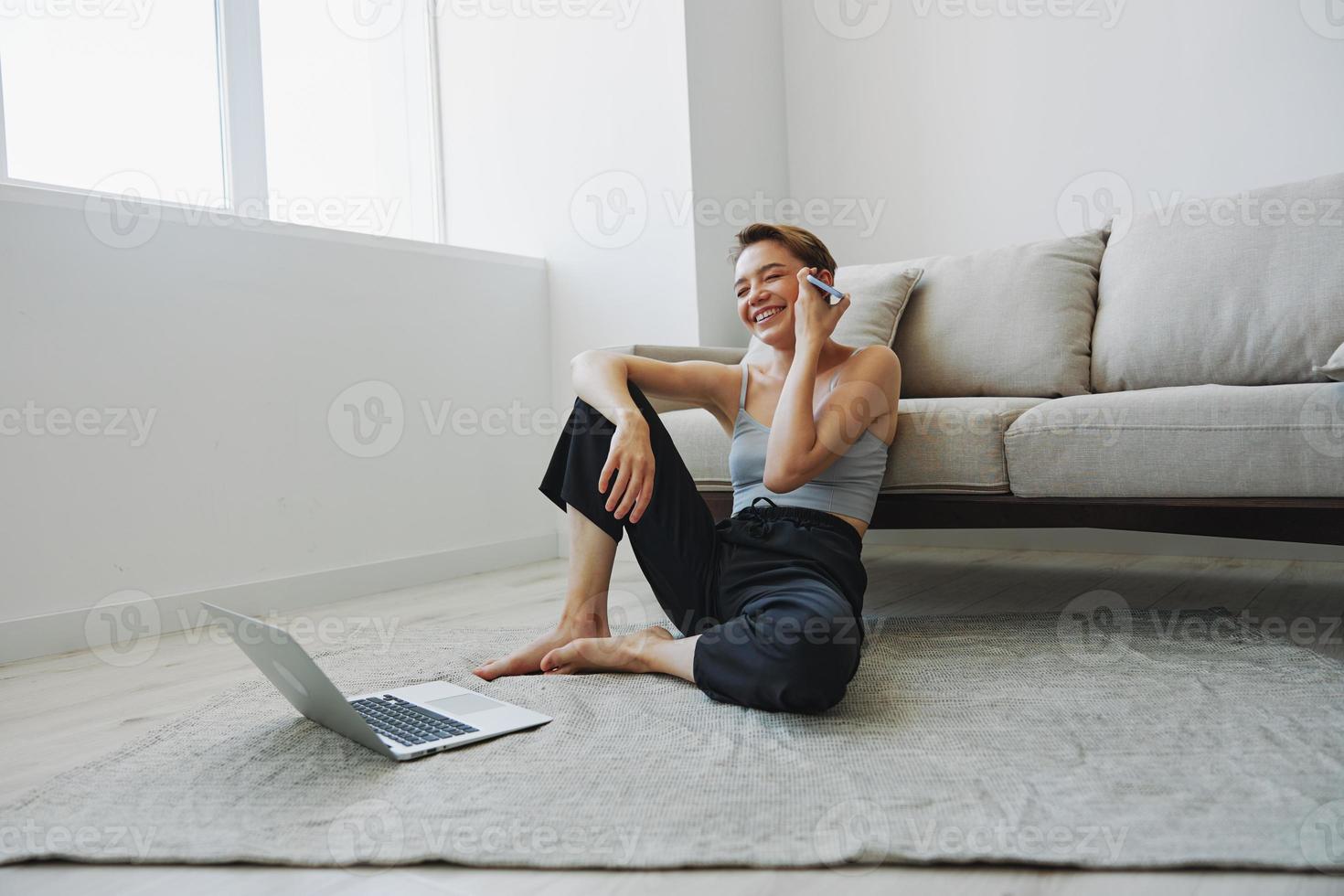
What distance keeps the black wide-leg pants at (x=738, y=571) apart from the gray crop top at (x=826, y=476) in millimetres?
29

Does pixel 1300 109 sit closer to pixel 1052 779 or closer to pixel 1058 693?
pixel 1058 693

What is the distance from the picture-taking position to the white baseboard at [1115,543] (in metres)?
2.66

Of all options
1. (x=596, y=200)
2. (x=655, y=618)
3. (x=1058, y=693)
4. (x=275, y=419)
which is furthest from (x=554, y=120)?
(x=1058, y=693)

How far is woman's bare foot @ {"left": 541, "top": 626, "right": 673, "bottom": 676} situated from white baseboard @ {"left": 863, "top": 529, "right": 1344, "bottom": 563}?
5.24 ft

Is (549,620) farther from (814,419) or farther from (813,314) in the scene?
(813,314)

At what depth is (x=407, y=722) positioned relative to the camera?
1407 millimetres

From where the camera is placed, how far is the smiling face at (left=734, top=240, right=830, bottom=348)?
1.79m

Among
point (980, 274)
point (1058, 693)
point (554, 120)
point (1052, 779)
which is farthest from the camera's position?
point (554, 120)

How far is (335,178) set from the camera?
3.13m

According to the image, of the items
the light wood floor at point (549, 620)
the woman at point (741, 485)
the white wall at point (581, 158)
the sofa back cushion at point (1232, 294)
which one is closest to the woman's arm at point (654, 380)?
the woman at point (741, 485)

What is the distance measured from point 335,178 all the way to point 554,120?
74 cm

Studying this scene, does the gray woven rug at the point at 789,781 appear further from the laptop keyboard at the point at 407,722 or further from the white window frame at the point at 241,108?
the white window frame at the point at 241,108

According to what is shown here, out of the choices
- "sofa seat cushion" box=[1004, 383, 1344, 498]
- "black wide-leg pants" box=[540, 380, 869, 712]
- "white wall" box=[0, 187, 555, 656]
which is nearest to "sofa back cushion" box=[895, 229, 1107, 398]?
"sofa seat cushion" box=[1004, 383, 1344, 498]

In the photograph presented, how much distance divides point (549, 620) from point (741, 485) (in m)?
0.64
